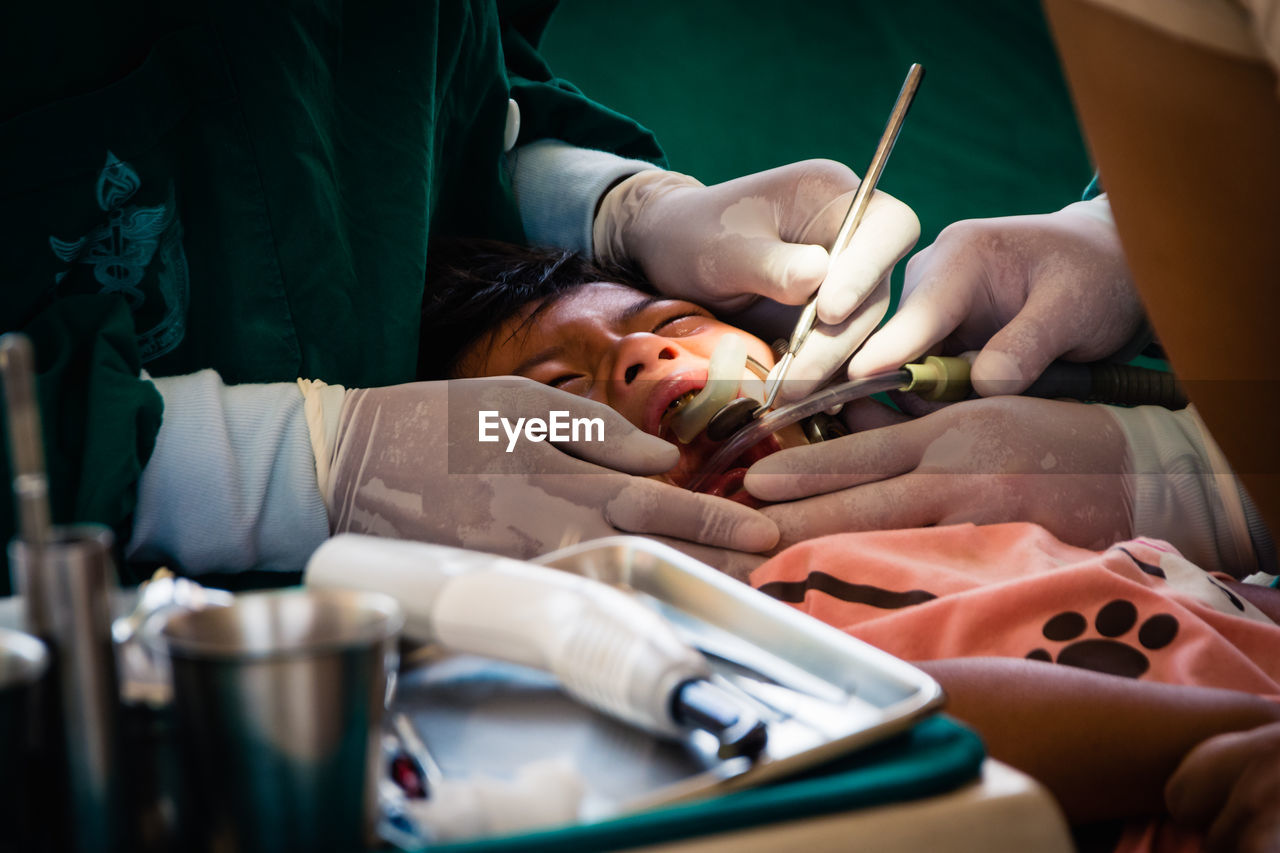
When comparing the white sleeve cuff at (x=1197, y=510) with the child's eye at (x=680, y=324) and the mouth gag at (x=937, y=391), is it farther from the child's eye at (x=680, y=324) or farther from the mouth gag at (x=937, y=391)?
the child's eye at (x=680, y=324)

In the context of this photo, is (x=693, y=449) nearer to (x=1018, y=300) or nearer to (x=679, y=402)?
(x=679, y=402)

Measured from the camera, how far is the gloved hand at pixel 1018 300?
109 cm

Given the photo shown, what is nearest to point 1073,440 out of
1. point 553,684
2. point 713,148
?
point 553,684

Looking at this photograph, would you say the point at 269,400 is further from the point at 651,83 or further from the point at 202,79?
the point at 651,83

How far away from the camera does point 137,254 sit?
96 centimetres

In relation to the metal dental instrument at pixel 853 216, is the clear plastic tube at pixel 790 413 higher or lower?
lower

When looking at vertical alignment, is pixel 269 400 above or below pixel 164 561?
above

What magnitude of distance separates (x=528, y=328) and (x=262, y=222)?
1.10ft

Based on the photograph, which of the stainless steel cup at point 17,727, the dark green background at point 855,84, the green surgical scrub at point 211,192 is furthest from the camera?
the dark green background at point 855,84

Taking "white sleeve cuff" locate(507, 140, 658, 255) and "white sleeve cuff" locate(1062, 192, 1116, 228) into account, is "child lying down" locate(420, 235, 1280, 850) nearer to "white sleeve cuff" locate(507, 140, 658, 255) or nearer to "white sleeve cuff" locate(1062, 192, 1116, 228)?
"white sleeve cuff" locate(507, 140, 658, 255)

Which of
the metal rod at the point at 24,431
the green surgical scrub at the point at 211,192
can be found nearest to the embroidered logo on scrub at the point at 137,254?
the green surgical scrub at the point at 211,192

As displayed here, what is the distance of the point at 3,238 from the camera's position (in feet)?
2.85

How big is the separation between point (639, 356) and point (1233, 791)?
75 centimetres

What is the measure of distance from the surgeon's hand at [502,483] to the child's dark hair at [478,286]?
0.25 m
